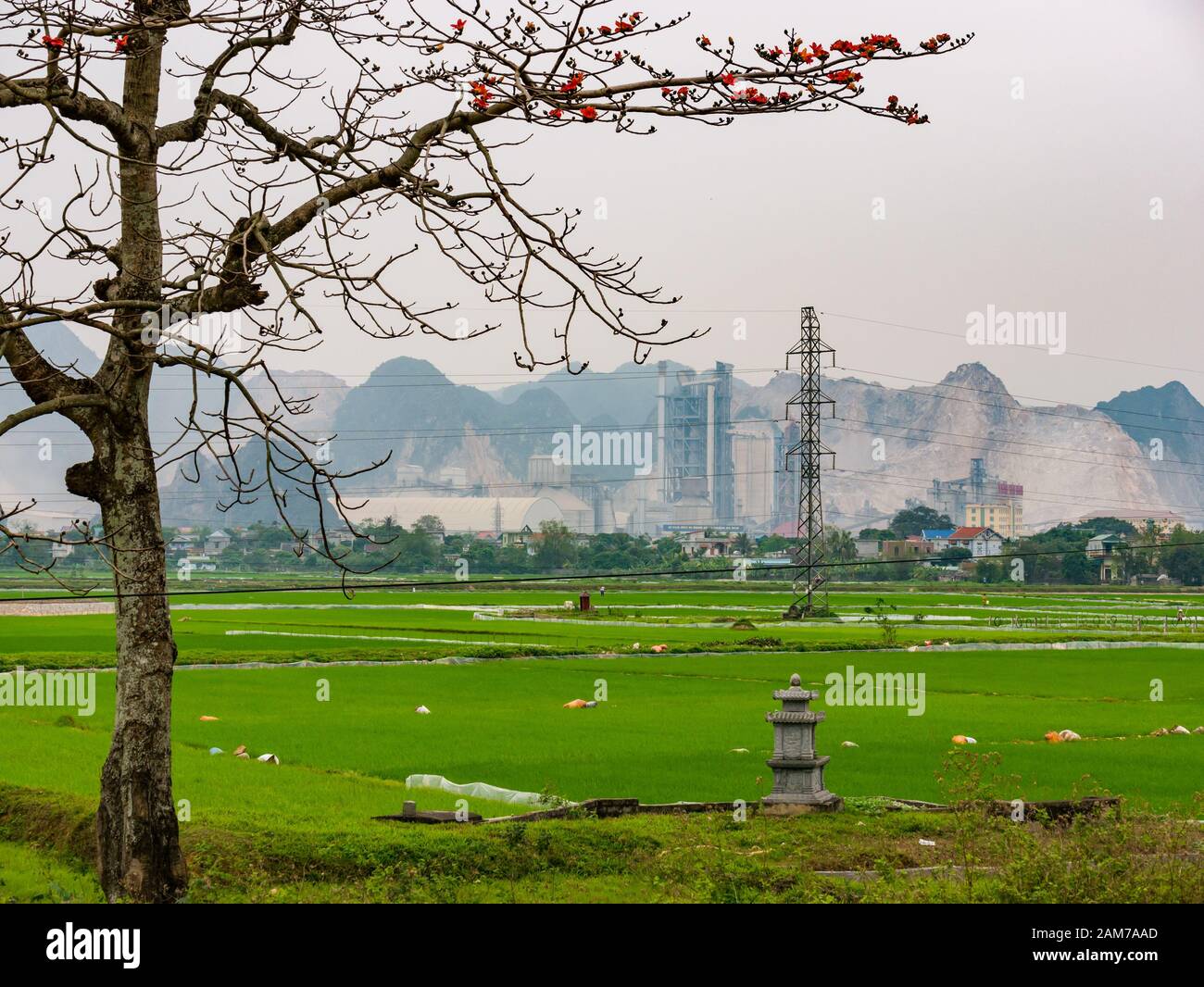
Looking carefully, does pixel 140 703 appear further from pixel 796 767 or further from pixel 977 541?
pixel 977 541

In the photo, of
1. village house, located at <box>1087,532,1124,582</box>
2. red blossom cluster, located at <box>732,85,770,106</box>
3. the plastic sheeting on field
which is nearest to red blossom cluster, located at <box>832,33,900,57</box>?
red blossom cluster, located at <box>732,85,770,106</box>

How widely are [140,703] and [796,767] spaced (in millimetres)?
7191

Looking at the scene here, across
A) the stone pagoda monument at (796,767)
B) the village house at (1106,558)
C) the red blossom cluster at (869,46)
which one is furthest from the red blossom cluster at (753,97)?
the village house at (1106,558)

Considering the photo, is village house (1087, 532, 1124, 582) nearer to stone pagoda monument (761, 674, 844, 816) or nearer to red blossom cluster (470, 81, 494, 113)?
stone pagoda monument (761, 674, 844, 816)

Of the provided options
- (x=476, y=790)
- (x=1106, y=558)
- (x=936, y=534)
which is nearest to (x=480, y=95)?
(x=476, y=790)

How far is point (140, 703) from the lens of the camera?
11.4 metres

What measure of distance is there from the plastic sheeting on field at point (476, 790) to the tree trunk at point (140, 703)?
5414 millimetres

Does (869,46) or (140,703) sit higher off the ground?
(869,46)

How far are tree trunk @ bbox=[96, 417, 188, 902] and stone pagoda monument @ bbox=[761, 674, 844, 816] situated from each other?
648 centimetres

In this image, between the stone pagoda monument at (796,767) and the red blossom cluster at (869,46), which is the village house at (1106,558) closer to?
the stone pagoda monument at (796,767)

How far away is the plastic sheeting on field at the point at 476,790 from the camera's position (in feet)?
53.7

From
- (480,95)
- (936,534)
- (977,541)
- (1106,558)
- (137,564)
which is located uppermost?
(480,95)
